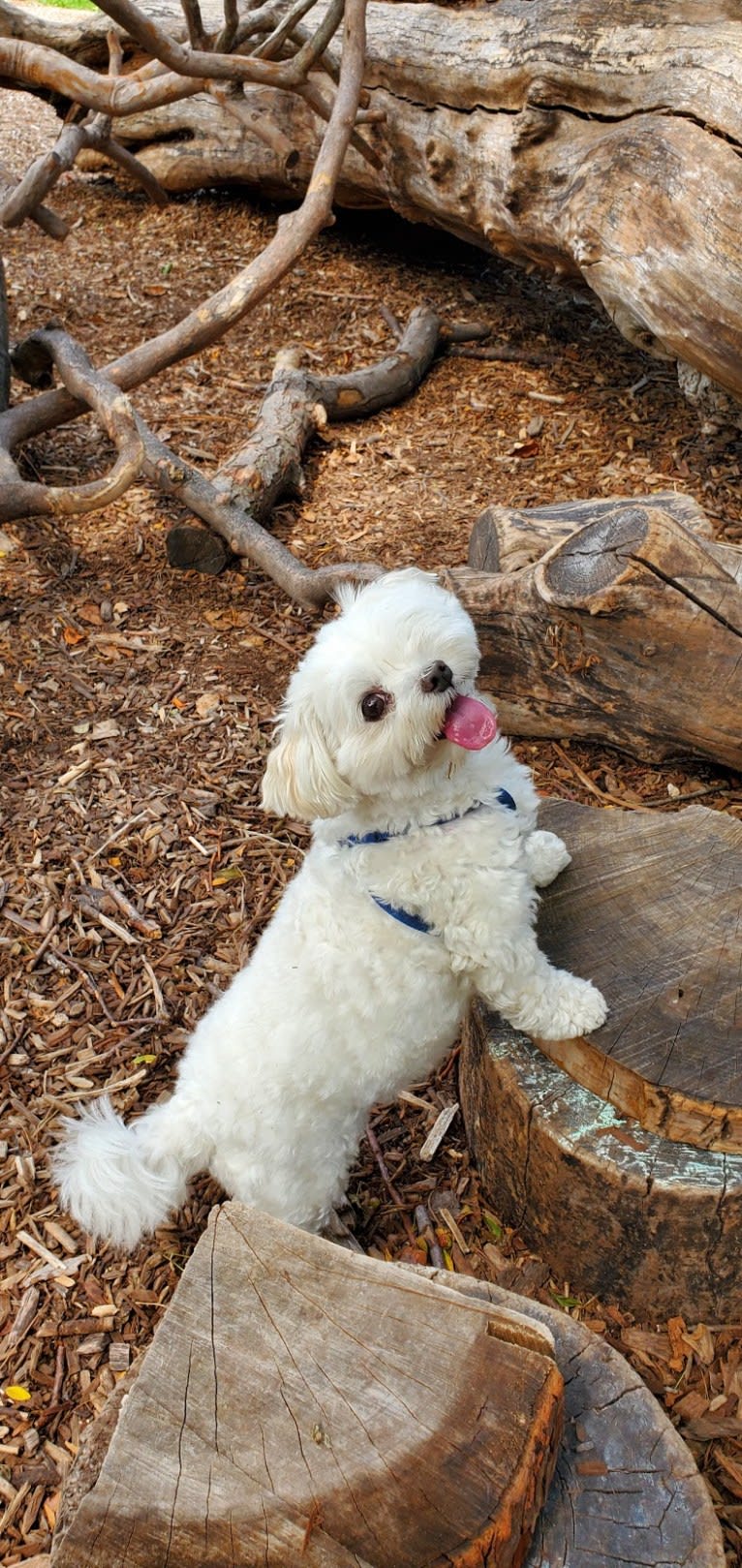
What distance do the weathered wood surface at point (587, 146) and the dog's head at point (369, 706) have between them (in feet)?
9.25

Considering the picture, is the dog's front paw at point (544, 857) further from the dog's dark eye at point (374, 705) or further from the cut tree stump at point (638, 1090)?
the dog's dark eye at point (374, 705)

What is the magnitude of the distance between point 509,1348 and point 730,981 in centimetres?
102

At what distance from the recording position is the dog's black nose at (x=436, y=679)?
233 cm

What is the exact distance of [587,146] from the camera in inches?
205

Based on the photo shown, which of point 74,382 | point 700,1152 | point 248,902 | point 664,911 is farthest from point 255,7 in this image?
point 700,1152

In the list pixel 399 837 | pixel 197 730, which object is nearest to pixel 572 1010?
pixel 399 837

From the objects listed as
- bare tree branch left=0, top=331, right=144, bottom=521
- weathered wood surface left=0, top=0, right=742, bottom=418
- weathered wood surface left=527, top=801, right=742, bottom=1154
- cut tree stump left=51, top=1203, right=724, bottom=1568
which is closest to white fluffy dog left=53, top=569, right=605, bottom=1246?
weathered wood surface left=527, top=801, right=742, bottom=1154

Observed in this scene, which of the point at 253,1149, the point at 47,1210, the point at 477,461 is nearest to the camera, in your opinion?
the point at 253,1149

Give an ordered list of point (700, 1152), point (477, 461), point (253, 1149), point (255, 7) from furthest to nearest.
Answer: point (255, 7), point (477, 461), point (253, 1149), point (700, 1152)

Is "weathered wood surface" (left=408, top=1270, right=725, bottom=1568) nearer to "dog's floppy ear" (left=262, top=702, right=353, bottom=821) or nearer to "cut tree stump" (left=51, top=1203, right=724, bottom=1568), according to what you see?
"cut tree stump" (left=51, top=1203, right=724, bottom=1568)

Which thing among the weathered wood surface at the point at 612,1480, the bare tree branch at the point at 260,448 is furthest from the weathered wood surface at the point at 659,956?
the bare tree branch at the point at 260,448

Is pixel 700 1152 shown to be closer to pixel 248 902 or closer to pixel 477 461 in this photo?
pixel 248 902

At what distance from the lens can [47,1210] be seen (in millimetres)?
3016

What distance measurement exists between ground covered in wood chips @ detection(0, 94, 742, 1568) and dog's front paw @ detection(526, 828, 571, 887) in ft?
2.80
